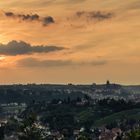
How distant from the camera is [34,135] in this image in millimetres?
183750

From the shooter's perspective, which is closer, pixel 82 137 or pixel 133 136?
pixel 133 136

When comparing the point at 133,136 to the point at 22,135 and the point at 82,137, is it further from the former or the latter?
the point at 22,135

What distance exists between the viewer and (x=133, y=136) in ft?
536

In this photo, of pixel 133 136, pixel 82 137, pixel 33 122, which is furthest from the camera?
pixel 33 122

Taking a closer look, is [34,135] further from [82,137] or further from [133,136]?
[133,136]

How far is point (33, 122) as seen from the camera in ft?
608

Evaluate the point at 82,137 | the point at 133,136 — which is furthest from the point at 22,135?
the point at 133,136

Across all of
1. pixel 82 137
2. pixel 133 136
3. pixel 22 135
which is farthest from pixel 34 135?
pixel 133 136

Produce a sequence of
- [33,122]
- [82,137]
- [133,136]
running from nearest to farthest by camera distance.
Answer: [133,136], [82,137], [33,122]

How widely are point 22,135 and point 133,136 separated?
3834 cm

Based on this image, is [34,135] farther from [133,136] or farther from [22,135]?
[133,136]

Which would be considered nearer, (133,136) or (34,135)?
(133,136)

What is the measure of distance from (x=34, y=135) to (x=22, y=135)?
4.08 m

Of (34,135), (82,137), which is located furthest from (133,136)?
(34,135)
